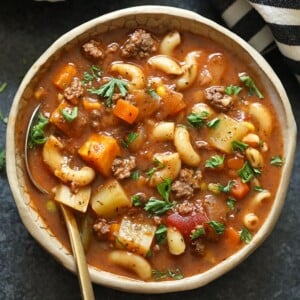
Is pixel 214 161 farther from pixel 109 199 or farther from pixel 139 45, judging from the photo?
pixel 139 45

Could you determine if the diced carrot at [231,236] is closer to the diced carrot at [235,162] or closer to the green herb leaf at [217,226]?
the green herb leaf at [217,226]

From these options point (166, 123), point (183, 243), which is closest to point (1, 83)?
point (166, 123)

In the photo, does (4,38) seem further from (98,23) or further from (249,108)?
(249,108)

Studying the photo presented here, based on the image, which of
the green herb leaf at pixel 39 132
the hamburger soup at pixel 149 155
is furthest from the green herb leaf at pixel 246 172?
the green herb leaf at pixel 39 132

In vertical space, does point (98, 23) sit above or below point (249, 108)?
above

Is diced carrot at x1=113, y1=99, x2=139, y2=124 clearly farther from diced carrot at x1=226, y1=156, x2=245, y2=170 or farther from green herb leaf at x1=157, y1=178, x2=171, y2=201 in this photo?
diced carrot at x1=226, y1=156, x2=245, y2=170

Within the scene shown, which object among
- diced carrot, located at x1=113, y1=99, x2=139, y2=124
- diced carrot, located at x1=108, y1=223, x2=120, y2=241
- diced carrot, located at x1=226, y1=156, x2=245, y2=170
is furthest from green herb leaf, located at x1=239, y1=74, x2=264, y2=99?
diced carrot, located at x1=108, y1=223, x2=120, y2=241

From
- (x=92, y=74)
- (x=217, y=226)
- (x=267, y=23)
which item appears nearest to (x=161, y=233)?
(x=217, y=226)
